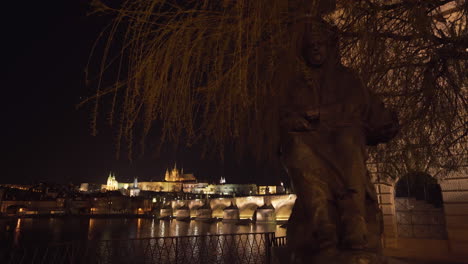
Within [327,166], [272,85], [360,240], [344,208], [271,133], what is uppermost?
[272,85]

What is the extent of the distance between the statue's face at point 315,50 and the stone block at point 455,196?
11.1 meters

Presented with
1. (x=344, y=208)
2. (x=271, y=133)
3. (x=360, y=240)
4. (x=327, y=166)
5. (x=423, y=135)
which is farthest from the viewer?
(x=423, y=135)

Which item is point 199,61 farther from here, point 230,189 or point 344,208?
point 230,189

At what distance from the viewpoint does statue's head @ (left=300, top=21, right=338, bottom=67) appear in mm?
3447

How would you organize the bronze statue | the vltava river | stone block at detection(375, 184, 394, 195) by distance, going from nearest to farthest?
the bronze statue
stone block at detection(375, 184, 394, 195)
the vltava river

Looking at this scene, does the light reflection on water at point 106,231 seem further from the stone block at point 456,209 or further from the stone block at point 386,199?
the stone block at point 456,209

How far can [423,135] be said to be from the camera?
5496mm

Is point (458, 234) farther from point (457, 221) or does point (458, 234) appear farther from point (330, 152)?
point (330, 152)

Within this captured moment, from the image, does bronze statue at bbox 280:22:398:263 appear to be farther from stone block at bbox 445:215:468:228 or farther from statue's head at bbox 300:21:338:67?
stone block at bbox 445:215:468:228

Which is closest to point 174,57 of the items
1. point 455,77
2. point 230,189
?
point 455,77

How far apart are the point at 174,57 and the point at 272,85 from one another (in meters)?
1.02

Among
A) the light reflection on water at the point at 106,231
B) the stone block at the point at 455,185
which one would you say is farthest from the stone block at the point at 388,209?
the light reflection on water at the point at 106,231

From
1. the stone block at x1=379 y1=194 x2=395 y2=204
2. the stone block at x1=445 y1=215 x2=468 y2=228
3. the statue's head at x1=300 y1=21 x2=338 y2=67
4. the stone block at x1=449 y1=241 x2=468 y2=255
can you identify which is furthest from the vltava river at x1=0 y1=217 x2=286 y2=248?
the statue's head at x1=300 y1=21 x2=338 y2=67

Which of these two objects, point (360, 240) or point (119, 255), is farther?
point (119, 255)
